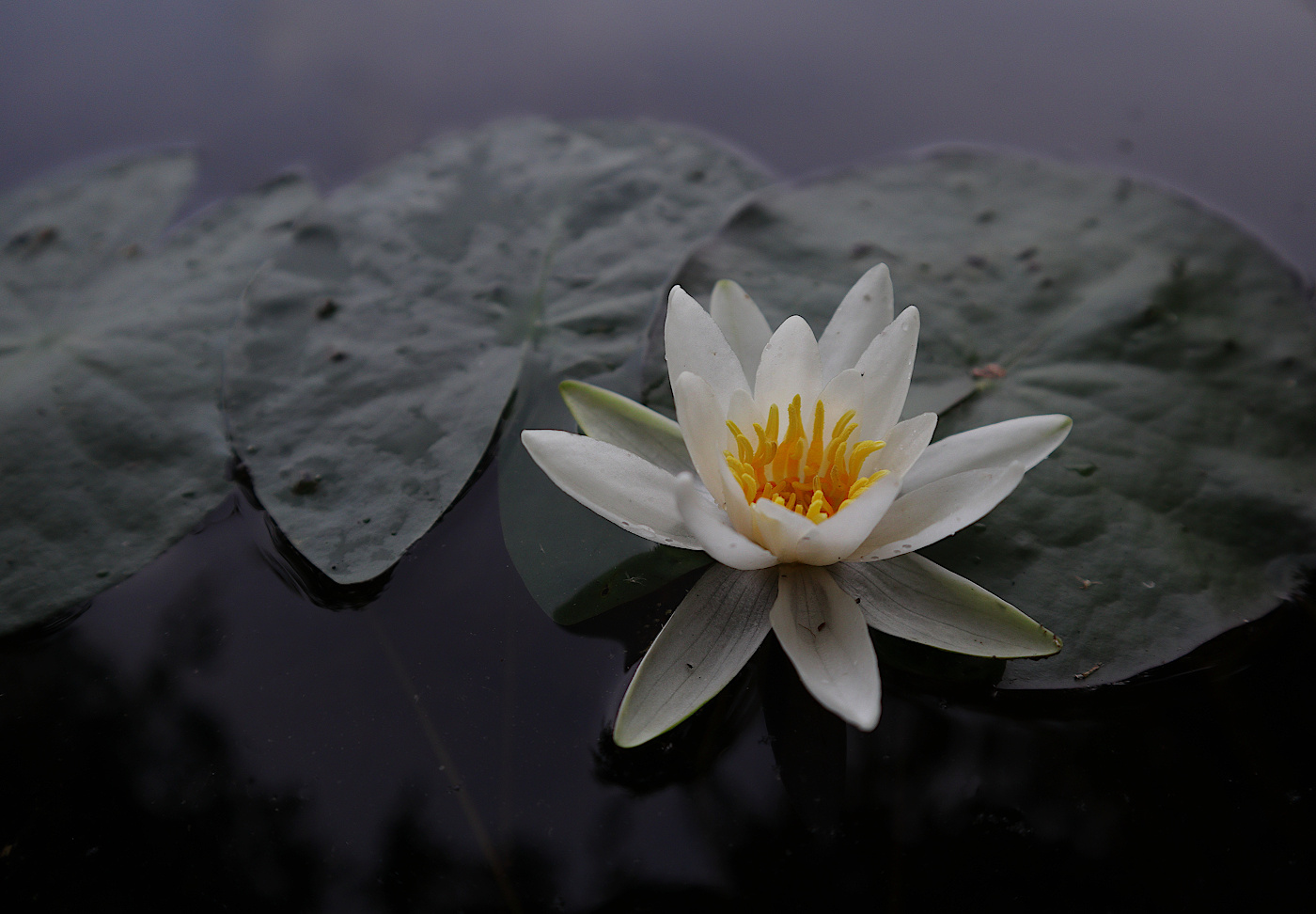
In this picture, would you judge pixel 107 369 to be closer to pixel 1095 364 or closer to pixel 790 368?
pixel 790 368

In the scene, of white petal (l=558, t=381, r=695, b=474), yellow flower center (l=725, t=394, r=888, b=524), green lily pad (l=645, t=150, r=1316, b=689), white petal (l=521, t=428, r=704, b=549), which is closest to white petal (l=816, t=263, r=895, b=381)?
yellow flower center (l=725, t=394, r=888, b=524)

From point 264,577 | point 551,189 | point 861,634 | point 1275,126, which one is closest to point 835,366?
point 861,634

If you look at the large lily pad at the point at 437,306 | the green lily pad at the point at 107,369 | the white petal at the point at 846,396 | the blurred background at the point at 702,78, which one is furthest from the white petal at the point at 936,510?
the blurred background at the point at 702,78

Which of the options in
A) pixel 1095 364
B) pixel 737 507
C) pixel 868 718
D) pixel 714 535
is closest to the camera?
pixel 868 718

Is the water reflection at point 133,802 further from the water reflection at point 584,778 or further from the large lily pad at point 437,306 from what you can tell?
the large lily pad at point 437,306

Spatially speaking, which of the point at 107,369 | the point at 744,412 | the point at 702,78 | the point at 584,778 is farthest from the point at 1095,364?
the point at 107,369

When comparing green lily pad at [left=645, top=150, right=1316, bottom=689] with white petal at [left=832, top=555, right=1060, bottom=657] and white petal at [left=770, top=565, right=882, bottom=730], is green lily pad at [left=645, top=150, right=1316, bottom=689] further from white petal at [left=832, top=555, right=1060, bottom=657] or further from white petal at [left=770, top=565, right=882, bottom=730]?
white petal at [left=770, top=565, right=882, bottom=730]
